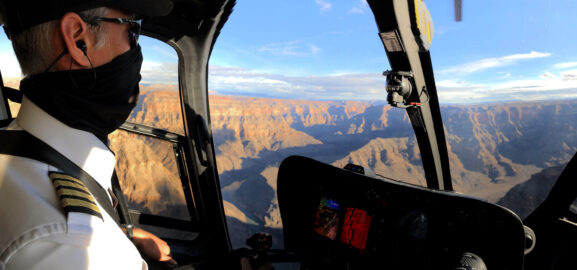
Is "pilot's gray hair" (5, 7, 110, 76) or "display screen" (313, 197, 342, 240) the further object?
"display screen" (313, 197, 342, 240)

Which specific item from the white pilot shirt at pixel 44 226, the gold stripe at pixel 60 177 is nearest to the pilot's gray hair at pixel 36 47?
the white pilot shirt at pixel 44 226

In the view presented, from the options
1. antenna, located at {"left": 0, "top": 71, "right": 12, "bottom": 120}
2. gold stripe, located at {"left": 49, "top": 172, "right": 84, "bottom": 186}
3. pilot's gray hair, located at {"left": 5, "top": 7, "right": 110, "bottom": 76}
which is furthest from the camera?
antenna, located at {"left": 0, "top": 71, "right": 12, "bottom": 120}

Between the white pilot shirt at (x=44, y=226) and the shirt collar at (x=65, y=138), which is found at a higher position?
the shirt collar at (x=65, y=138)

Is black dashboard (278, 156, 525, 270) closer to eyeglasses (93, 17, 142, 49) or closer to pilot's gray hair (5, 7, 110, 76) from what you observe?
eyeglasses (93, 17, 142, 49)

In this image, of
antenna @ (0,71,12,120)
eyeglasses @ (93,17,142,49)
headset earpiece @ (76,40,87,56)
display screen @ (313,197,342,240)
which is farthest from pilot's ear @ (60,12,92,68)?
antenna @ (0,71,12,120)

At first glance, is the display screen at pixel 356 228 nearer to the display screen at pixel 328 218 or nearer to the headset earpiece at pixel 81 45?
the display screen at pixel 328 218

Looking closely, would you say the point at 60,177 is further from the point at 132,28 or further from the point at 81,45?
the point at 132,28

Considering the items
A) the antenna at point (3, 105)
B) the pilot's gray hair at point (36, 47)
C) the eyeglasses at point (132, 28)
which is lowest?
the antenna at point (3, 105)

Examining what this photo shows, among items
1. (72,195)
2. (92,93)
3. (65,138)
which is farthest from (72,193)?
(92,93)
